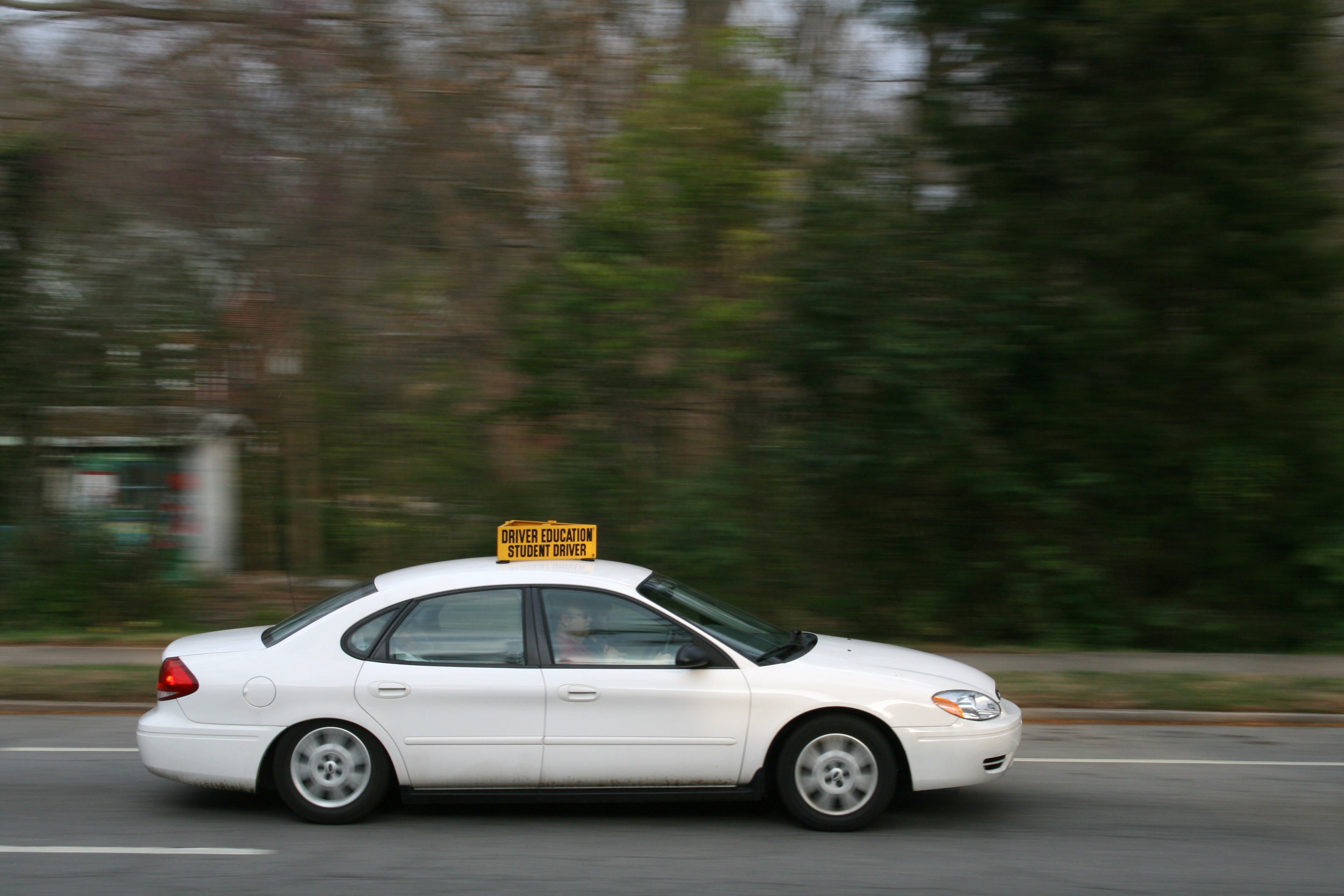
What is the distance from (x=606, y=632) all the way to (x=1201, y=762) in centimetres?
440

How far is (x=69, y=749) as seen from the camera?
7.74 m

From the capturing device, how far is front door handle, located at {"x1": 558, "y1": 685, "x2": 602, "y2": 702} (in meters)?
5.69

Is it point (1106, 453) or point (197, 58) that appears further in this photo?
point (197, 58)

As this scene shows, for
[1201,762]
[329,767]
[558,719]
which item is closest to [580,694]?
[558,719]

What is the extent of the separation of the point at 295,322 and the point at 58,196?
3214 mm

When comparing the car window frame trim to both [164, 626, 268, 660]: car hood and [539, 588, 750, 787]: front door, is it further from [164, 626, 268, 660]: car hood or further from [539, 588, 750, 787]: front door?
[164, 626, 268, 660]: car hood

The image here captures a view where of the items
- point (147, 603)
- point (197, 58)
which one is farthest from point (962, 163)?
point (147, 603)

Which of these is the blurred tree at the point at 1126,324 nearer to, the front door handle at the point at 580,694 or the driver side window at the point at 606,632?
the driver side window at the point at 606,632

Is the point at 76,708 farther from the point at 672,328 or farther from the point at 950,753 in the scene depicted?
the point at 950,753

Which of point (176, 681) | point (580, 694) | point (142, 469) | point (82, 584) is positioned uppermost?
point (142, 469)

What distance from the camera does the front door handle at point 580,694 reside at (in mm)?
5691

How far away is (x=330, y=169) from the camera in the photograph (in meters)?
12.9

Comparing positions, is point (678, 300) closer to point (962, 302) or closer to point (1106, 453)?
point (962, 302)

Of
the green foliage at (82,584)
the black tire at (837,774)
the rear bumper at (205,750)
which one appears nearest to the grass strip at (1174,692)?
the black tire at (837,774)
